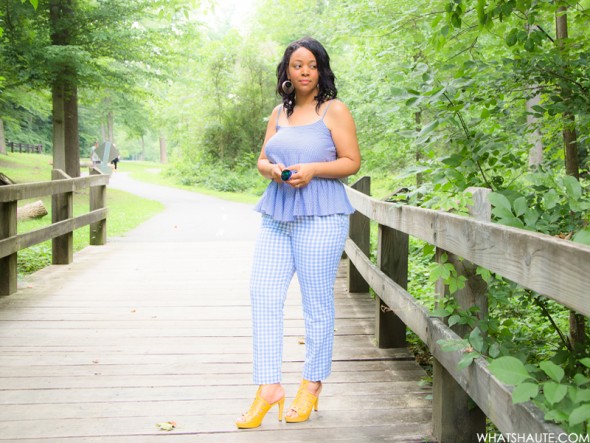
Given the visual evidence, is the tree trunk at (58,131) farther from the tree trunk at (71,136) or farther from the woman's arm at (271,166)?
the woman's arm at (271,166)

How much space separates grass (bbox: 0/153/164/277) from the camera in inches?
386

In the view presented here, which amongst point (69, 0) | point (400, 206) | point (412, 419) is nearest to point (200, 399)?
point (412, 419)

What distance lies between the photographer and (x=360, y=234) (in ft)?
20.0

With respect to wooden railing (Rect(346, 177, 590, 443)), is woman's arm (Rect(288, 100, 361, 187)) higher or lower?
higher

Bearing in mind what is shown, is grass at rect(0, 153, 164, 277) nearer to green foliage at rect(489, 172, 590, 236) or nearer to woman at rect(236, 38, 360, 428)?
woman at rect(236, 38, 360, 428)

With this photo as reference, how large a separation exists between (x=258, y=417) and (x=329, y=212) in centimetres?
106

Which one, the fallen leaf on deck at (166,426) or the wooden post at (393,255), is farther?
the wooden post at (393,255)

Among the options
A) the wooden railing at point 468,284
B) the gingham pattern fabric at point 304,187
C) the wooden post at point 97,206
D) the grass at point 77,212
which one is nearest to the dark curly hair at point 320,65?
the gingham pattern fabric at point 304,187

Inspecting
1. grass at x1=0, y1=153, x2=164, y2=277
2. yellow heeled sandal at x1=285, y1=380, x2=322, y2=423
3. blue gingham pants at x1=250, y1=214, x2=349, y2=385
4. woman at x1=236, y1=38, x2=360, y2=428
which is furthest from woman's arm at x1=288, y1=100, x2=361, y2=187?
grass at x1=0, y1=153, x2=164, y2=277

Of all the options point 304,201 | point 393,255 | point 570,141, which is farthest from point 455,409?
point 570,141

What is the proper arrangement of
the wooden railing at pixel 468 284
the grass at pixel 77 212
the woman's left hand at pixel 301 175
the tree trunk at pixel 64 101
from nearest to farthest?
1. the wooden railing at pixel 468 284
2. the woman's left hand at pixel 301 175
3. the grass at pixel 77 212
4. the tree trunk at pixel 64 101

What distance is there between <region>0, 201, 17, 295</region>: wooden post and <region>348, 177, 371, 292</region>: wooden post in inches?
126

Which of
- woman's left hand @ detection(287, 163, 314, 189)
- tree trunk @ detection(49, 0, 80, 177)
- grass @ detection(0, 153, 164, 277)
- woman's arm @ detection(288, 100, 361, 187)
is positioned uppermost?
tree trunk @ detection(49, 0, 80, 177)

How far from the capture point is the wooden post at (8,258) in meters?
5.95
